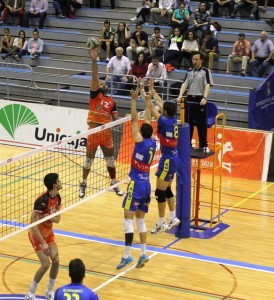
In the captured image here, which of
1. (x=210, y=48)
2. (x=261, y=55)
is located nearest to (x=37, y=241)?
A: (x=261, y=55)

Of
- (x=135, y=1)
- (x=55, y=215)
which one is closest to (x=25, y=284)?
(x=55, y=215)

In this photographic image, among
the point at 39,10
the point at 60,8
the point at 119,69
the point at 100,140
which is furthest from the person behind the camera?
the point at 60,8

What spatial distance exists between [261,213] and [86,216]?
408 cm

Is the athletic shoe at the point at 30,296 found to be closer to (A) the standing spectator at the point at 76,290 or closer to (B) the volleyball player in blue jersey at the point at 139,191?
(B) the volleyball player in blue jersey at the point at 139,191

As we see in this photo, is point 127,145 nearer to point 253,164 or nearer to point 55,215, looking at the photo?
point 253,164

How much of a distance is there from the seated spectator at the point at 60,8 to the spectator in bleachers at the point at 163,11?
3768mm

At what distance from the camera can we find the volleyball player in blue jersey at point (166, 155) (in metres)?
16.4

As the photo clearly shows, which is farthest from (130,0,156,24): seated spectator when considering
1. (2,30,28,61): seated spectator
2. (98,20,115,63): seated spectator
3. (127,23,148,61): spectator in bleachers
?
(2,30,28,61): seated spectator

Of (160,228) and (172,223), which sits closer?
(172,223)

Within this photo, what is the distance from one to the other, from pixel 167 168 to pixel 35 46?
44.5 ft

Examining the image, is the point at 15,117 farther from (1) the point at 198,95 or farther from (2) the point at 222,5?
(1) the point at 198,95

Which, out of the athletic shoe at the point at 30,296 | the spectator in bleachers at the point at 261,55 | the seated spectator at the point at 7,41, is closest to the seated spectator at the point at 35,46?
the seated spectator at the point at 7,41

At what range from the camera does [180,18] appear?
1081 inches

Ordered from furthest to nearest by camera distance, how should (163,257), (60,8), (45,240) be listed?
1. (60,8)
2. (163,257)
3. (45,240)
